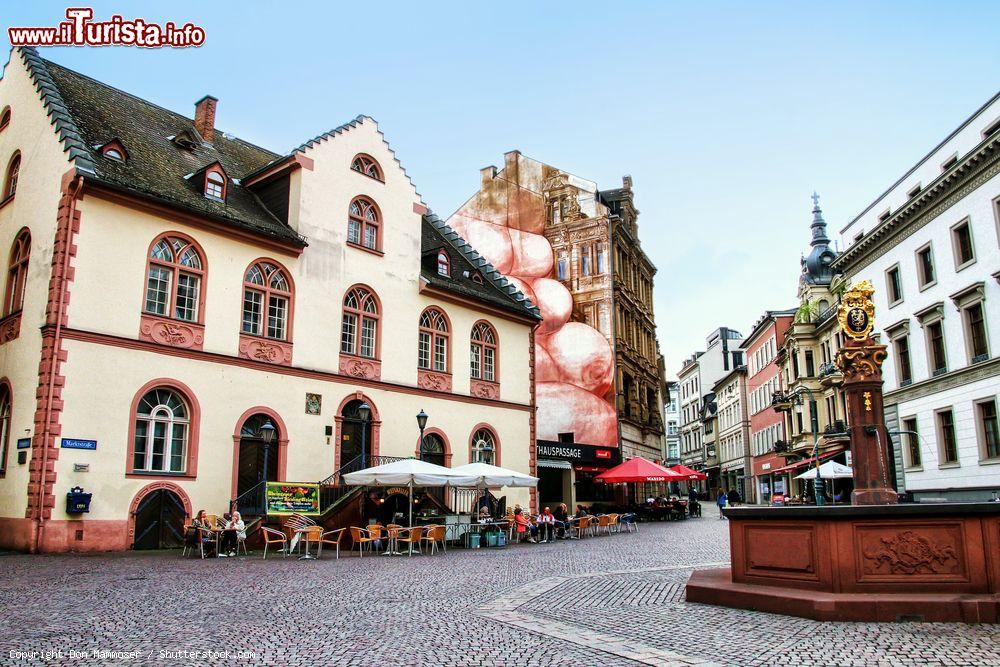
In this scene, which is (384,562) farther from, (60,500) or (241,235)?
(241,235)

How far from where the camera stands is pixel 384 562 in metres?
17.8

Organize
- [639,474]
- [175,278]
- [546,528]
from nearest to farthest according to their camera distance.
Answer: [175,278] < [546,528] < [639,474]

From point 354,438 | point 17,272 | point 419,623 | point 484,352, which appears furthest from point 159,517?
point 484,352

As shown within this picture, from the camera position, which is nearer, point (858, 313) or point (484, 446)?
point (858, 313)

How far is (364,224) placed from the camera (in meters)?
27.5

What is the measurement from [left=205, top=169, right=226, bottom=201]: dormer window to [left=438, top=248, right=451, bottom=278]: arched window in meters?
9.03

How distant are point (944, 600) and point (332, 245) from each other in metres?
20.6

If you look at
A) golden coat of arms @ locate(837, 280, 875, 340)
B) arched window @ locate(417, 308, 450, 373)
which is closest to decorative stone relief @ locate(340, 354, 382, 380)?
arched window @ locate(417, 308, 450, 373)

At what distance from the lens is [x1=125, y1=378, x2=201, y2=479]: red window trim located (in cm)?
1997

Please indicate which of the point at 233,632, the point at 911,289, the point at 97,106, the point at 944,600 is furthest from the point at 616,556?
the point at 911,289

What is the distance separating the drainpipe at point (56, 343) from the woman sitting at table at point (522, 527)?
12.9 m

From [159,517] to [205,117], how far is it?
14.3 meters

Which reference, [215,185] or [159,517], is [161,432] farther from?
[215,185]

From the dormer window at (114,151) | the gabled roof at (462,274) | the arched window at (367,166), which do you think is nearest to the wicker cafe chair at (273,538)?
the dormer window at (114,151)
